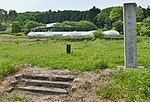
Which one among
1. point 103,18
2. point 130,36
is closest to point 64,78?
point 130,36

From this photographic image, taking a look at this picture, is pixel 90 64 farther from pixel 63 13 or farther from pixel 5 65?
pixel 63 13

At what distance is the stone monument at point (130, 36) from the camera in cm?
975

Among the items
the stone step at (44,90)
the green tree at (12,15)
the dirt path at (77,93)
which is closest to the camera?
the dirt path at (77,93)

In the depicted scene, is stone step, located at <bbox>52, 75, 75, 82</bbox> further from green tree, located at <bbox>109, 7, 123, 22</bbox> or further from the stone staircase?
green tree, located at <bbox>109, 7, 123, 22</bbox>

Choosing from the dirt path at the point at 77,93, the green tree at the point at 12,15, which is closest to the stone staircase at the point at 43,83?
the dirt path at the point at 77,93

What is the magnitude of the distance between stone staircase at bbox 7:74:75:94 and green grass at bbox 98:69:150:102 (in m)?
1.17

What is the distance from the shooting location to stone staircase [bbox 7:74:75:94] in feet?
28.0

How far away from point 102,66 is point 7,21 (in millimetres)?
90698

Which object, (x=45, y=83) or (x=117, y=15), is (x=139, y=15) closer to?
(x=117, y=15)

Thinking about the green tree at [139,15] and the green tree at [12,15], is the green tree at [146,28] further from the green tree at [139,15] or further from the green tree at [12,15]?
the green tree at [12,15]

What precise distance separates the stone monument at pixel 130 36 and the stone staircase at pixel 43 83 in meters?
1.85

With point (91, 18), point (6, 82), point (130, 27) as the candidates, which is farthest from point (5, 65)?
point (91, 18)

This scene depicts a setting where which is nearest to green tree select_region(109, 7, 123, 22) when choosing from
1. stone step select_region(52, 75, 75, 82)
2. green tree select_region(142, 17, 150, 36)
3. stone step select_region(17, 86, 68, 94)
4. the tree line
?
the tree line

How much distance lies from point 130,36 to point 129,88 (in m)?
2.52
